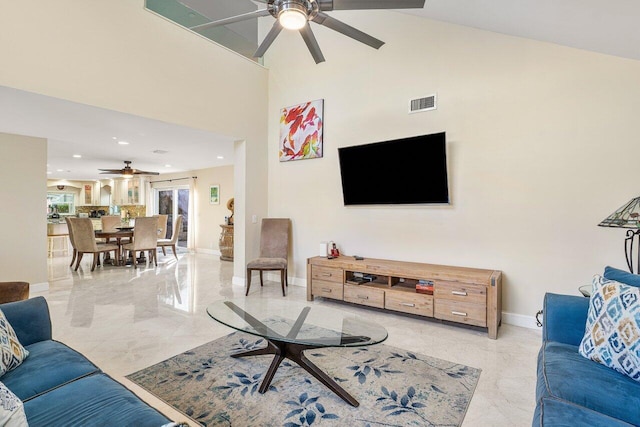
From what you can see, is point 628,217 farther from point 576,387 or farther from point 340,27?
point 340,27

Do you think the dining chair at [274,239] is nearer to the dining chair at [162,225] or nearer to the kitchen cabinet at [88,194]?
the dining chair at [162,225]

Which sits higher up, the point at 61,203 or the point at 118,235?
the point at 61,203

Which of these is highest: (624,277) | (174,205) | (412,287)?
(174,205)

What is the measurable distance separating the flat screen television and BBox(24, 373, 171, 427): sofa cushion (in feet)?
11.0

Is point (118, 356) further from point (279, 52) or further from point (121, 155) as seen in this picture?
point (121, 155)

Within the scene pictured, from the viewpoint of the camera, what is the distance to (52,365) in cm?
155

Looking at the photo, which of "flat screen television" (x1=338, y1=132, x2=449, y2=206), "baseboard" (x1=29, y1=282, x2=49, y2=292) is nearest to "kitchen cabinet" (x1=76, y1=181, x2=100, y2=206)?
"baseboard" (x1=29, y1=282, x2=49, y2=292)

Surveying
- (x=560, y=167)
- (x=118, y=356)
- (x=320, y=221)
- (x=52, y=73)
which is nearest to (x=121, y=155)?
(x=52, y=73)

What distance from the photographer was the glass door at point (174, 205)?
9.50 metres

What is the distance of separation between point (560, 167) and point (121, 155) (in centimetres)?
762

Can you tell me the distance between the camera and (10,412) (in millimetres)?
921

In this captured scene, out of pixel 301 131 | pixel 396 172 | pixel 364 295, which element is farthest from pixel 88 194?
pixel 396 172

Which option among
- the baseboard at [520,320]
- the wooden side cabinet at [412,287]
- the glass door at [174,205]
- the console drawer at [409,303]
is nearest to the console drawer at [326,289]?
the wooden side cabinet at [412,287]

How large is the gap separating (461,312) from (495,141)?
189 centimetres
